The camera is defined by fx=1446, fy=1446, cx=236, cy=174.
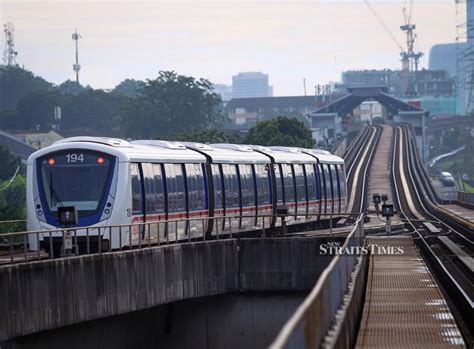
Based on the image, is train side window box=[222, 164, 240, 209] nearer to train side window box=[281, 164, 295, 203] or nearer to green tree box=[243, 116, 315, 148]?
train side window box=[281, 164, 295, 203]

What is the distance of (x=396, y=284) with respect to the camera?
93.3 feet

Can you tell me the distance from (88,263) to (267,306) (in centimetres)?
1013

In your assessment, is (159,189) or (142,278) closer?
(142,278)

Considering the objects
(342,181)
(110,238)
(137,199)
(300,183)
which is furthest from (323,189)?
(110,238)

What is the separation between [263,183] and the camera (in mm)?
49219

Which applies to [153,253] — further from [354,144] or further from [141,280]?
[354,144]

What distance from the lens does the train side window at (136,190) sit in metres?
34.7

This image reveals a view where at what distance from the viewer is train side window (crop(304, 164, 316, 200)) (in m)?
57.1

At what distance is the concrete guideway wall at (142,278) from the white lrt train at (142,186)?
3.65ft

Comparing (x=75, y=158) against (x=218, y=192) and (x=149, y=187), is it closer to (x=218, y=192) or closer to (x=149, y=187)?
(x=149, y=187)

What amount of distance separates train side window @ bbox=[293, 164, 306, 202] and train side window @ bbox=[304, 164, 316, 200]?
859 millimetres

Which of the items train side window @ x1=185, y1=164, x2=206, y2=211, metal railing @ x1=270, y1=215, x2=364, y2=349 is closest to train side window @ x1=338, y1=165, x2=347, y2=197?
train side window @ x1=185, y1=164, x2=206, y2=211

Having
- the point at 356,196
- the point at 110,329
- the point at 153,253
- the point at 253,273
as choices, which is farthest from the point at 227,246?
the point at 356,196

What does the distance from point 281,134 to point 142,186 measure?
343 feet
